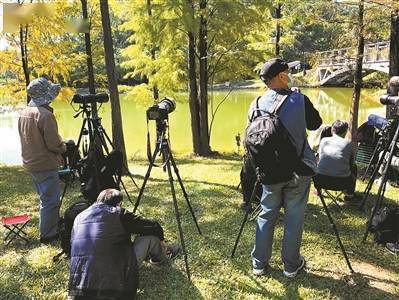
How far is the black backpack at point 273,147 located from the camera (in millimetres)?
2855

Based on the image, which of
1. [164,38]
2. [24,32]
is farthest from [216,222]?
[24,32]

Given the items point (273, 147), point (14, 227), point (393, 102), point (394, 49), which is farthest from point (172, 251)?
point (394, 49)

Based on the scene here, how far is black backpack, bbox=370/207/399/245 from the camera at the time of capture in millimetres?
3723

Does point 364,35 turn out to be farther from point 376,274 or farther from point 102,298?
point 102,298

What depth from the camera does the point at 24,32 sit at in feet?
27.1

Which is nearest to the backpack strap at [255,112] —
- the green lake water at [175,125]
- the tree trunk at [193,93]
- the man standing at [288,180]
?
the man standing at [288,180]

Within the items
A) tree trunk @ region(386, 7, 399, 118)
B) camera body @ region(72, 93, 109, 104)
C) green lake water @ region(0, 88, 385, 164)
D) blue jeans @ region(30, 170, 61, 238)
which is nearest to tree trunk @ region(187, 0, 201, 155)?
green lake water @ region(0, 88, 385, 164)

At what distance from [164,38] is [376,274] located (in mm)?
7007

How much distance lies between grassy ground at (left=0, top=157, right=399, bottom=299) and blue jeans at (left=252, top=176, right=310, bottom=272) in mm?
203

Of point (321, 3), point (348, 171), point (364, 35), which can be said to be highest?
point (321, 3)

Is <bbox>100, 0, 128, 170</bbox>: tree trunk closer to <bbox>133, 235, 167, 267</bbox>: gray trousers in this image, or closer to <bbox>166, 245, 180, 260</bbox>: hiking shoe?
<bbox>166, 245, 180, 260</bbox>: hiking shoe

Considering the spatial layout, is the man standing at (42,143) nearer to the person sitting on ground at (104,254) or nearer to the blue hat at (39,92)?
the blue hat at (39,92)

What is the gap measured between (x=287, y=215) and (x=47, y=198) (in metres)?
2.32

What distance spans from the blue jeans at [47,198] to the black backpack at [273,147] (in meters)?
2.06
